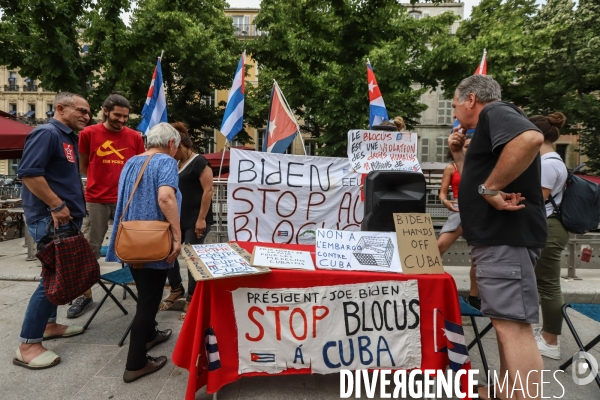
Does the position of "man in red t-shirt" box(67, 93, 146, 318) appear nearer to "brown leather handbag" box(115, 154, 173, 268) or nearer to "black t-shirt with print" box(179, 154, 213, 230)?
"black t-shirt with print" box(179, 154, 213, 230)

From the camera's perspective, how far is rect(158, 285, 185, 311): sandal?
378 cm

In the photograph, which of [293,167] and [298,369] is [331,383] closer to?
[298,369]

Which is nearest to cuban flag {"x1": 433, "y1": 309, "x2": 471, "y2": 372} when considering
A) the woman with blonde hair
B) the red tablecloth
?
the red tablecloth

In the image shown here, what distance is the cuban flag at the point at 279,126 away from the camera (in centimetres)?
455

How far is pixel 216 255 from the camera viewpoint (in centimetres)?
241

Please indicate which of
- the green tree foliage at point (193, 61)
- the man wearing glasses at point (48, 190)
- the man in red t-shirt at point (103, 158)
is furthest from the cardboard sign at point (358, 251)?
the green tree foliage at point (193, 61)

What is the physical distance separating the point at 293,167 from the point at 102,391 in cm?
243

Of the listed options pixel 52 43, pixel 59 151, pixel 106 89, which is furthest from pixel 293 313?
pixel 106 89

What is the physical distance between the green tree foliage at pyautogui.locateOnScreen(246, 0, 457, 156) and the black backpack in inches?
284

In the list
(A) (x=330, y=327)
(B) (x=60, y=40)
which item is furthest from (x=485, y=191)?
(B) (x=60, y=40)

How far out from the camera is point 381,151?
3336mm

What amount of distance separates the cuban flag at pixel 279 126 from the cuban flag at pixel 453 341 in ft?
9.50

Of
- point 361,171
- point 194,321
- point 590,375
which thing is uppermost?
point 361,171

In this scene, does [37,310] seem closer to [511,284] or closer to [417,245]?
[417,245]
